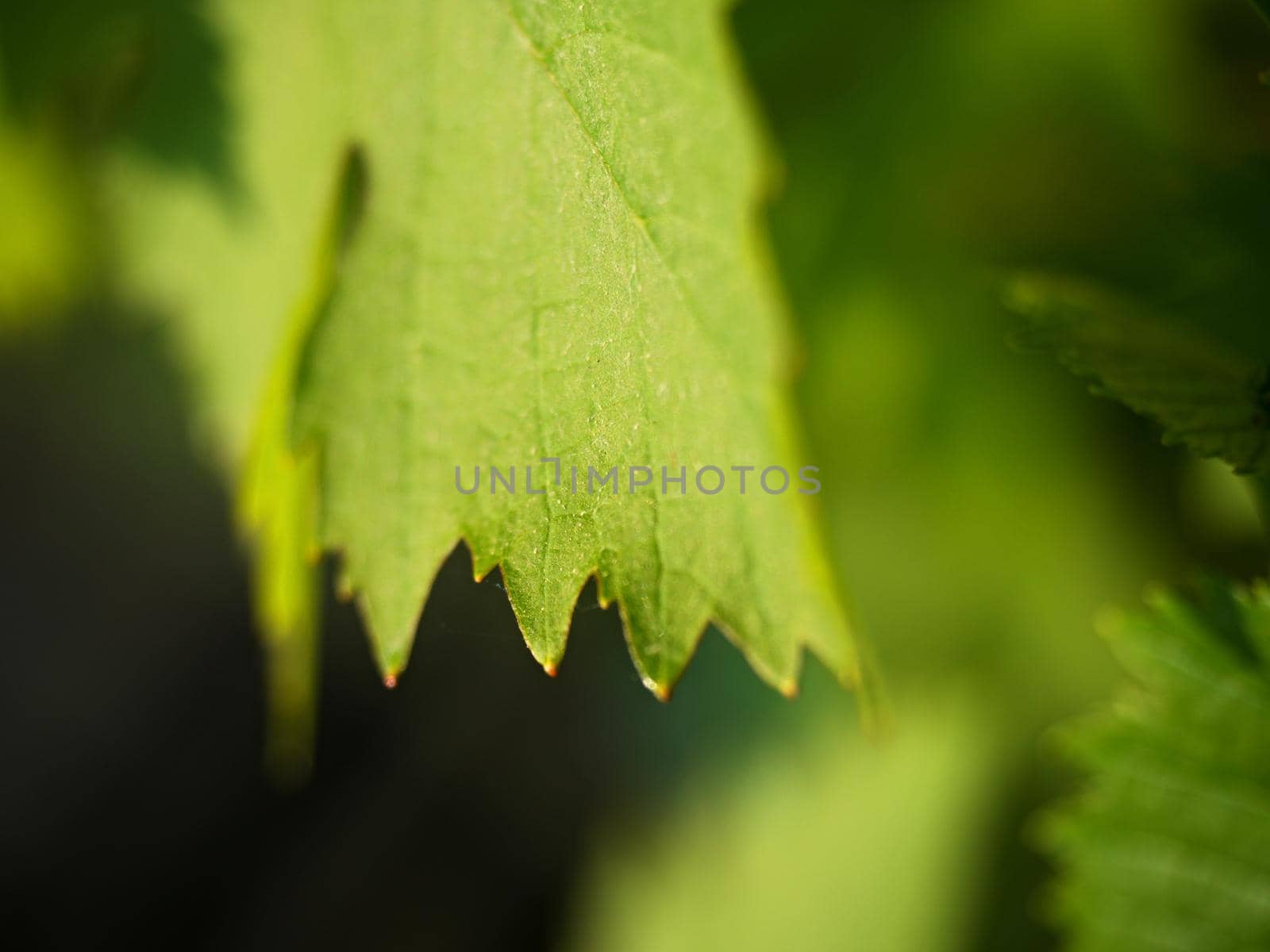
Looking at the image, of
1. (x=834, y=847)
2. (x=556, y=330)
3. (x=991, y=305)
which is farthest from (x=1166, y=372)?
(x=834, y=847)

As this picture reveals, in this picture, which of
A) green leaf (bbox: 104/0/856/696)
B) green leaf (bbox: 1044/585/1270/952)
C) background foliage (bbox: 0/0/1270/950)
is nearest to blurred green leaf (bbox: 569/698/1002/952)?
background foliage (bbox: 0/0/1270/950)

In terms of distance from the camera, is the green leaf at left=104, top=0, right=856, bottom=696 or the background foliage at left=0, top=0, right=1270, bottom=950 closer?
the green leaf at left=104, top=0, right=856, bottom=696

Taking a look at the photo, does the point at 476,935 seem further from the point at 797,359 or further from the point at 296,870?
the point at 797,359

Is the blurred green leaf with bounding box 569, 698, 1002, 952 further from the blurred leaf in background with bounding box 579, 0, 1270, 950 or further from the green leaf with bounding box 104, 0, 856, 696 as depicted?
the green leaf with bounding box 104, 0, 856, 696

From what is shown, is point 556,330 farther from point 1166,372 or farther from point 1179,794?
point 1179,794

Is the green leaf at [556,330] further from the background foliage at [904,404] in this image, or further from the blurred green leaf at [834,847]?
the blurred green leaf at [834,847]

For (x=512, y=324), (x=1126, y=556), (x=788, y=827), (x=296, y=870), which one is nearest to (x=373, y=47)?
(x=512, y=324)
